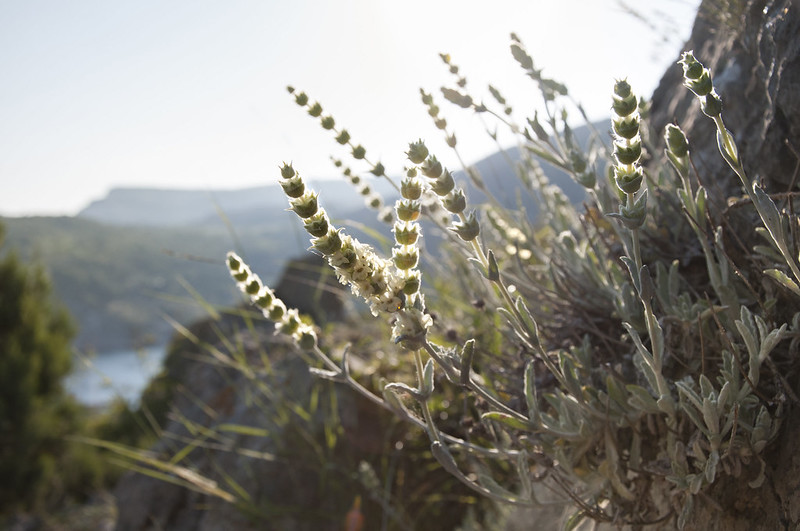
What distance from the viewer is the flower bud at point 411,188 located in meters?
0.96

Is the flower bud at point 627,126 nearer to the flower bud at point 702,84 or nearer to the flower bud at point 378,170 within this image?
the flower bud at point 702,84

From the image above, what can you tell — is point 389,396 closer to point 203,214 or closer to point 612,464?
point 612,464

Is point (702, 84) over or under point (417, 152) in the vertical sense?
under

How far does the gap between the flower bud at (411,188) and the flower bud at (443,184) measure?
0.04 metres

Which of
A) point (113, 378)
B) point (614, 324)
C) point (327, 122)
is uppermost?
point (327, 122)

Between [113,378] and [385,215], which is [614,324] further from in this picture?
[113,378]

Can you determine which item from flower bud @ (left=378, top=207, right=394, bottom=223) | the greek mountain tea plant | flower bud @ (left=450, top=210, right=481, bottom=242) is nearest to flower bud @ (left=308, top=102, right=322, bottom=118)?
the greek mountain tea plant

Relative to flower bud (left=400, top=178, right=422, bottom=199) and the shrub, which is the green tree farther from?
flower bud (left=400, top=178, right=422, bottom=199)

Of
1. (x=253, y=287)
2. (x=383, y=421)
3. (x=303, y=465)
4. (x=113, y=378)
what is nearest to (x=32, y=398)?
(x=113, y=378)

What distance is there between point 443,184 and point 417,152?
77 mm

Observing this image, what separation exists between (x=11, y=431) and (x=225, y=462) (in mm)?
6846

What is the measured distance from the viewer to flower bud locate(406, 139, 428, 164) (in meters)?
0.96

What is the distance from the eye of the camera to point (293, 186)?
0.82 m

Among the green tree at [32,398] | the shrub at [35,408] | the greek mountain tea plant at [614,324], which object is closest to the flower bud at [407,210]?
the greek mountain tea plant at [614,324]
